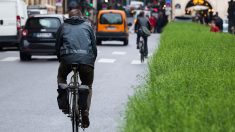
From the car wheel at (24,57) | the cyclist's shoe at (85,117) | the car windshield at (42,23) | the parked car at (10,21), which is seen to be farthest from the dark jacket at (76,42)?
the parked car at (10,21)

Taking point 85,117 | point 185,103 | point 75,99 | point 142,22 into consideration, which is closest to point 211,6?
point 142,22

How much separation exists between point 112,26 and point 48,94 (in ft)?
90.0

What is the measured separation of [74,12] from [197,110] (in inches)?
159

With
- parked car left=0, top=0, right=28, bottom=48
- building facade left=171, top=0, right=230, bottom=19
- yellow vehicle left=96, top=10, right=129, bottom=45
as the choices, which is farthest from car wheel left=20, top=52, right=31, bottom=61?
building facade left=171, top=0, right=230, bottom=19

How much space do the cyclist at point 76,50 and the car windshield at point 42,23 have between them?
17984 millimetres

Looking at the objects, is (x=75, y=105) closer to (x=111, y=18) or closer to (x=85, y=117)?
(x=85, y=117)

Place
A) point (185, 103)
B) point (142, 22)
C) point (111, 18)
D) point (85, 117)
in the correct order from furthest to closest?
point (111, 18)
point (142, 22)
point (85, 117)
point (185, 103)

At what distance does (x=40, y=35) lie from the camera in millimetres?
28516

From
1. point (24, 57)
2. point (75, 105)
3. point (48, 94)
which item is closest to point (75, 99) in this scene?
point (75, 105)

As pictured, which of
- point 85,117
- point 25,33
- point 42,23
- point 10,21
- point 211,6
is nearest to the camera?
point 85,117

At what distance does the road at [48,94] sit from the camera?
1220 centimetres

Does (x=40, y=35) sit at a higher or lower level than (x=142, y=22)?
lower

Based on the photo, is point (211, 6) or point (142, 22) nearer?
point (142, 22)

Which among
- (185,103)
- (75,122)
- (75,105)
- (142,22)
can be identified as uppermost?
(185,103)
